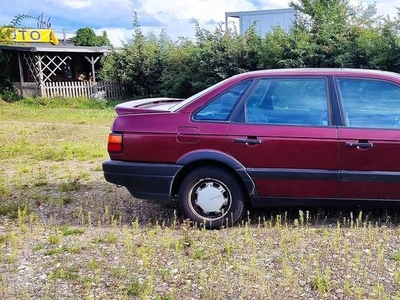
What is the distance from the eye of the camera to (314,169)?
422cm

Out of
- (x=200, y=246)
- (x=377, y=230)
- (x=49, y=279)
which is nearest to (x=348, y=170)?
(x=377, y=230)

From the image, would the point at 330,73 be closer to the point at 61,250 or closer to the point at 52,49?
the point at 61,250

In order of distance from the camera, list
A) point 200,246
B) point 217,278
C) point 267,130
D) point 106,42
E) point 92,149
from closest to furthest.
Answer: point 217,278 < point 200,246 < point 267,130 < point 92,149 < point 106,42

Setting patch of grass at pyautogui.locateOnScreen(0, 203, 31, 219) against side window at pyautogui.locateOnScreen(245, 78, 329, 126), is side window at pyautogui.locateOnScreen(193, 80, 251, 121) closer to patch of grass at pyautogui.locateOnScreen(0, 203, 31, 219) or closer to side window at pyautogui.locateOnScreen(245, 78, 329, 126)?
side window at pyautogui.locateOnScreen(245, 78, 329, 126)

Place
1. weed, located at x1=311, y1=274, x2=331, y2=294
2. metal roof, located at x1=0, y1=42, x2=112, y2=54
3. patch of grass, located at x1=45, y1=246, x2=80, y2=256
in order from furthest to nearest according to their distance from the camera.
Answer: metal roof, located at x1=0, y1=42, x2=112, y2=54 < patch of grass, located at x1=45, y1=246, x2=80, y2=256 < weed, located at x1=311, y1=274, x2=331, y2=294

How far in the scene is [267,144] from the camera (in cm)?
423

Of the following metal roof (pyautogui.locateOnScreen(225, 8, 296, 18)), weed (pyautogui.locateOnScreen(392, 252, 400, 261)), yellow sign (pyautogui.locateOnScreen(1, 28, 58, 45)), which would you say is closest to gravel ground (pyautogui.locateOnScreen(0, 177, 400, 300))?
weed (pyautogui.locateOnScreen(392, 252, 400, 261))

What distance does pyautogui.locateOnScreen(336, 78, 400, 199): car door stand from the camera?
4.11m

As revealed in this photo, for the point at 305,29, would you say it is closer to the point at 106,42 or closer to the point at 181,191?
the point at 181,191

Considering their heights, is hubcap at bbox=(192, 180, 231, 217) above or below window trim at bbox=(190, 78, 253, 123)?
below

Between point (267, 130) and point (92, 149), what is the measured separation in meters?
5.73

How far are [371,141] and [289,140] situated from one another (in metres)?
0.78

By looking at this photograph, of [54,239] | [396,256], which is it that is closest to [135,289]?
[54,239]

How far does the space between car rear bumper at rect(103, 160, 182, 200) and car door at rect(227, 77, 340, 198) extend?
0.72 m
